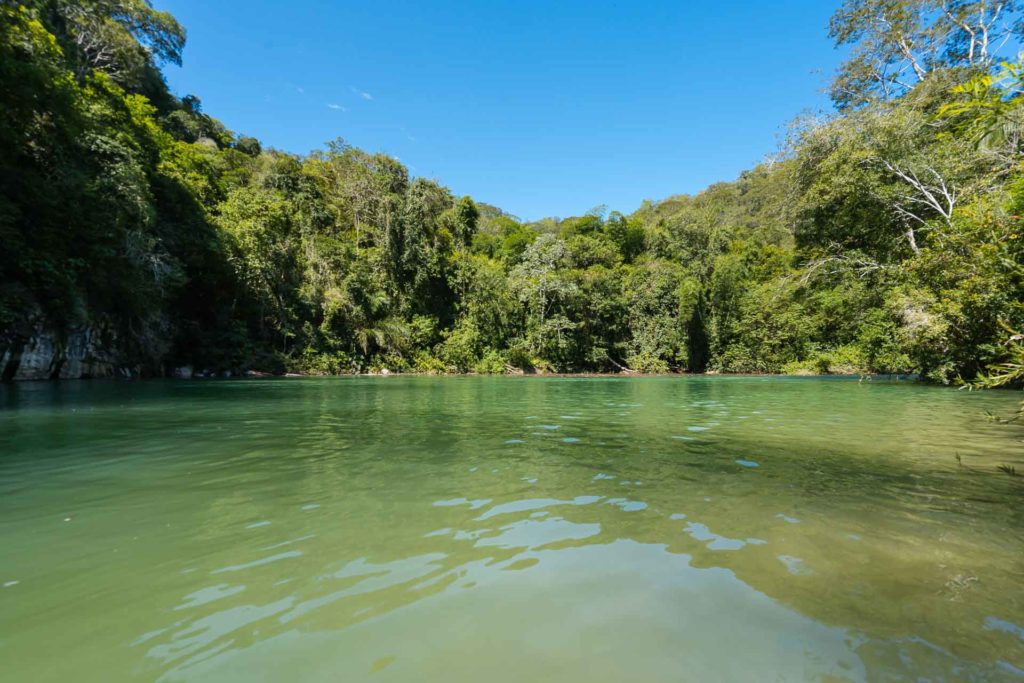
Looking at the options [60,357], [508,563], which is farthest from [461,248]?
[508,563]

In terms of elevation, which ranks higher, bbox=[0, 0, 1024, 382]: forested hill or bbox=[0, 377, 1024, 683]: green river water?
bbox=[0, 0, 1024, 382]: forested hill

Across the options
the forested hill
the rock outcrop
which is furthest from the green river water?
the rock outcrop

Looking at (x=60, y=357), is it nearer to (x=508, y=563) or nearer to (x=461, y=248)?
(x=508, y=563)

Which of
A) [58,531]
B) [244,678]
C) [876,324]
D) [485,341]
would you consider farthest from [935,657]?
[485,341]

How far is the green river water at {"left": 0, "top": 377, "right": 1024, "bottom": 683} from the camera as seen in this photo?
2014 mm

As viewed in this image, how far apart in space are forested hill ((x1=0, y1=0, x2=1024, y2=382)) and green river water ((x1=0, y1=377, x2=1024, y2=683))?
9.36ft

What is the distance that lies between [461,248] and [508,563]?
4403 cm

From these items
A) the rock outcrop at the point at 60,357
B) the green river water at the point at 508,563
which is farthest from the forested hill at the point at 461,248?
the green river water at the point at 508,563

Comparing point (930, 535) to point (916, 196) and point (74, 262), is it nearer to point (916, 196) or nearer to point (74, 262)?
point (916, 196)

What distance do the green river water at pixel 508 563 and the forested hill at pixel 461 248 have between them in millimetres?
2853

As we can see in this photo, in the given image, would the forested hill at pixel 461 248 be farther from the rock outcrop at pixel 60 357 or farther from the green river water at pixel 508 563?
the green river water at pixel 508 563

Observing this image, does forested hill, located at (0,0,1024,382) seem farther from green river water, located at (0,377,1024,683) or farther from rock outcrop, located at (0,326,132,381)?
green river water, located at (0,377,1024,683)

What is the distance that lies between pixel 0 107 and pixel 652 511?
79.9ft

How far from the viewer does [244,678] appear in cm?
186
